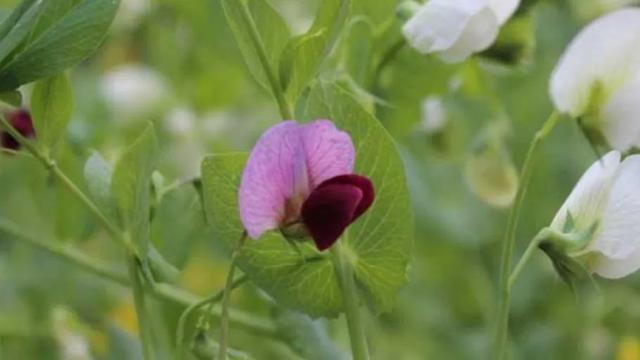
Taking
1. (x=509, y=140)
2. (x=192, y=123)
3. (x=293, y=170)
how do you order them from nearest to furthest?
(x=293, y=170)
(x=509, y=140)
(x=192, y=123)

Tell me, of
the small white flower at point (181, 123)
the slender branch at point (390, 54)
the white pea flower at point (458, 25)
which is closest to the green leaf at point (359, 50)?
the slender branch at point (390, 54)

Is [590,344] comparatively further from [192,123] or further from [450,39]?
[450,39]

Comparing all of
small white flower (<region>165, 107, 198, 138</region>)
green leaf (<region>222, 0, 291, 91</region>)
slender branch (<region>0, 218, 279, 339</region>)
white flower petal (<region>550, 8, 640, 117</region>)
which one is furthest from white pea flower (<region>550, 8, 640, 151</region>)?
small white flower (<region>165, 107, 198, 138</region>)

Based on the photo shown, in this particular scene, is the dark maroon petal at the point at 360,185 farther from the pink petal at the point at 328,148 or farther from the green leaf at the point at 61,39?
the green leaf at the point at 61,39

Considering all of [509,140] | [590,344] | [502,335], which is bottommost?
[590,344]

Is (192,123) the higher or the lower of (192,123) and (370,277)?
the lower

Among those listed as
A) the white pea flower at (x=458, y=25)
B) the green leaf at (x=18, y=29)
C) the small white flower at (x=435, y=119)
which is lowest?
the small white flower at (x=435, y=119)

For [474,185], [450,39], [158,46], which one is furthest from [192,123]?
[450,39]
